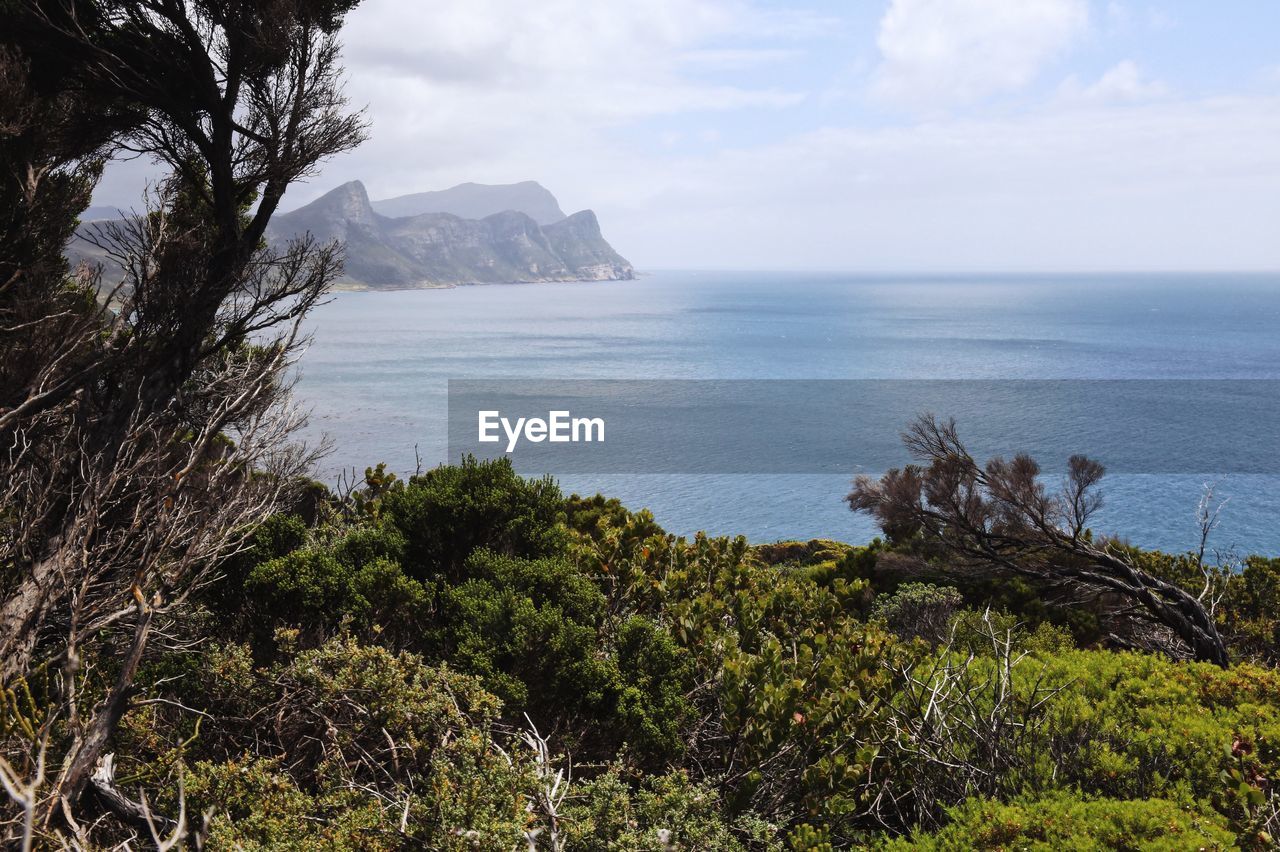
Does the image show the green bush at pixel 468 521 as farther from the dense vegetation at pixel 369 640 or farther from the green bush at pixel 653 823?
the green bush at pixel 653 823

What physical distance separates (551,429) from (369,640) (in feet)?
176

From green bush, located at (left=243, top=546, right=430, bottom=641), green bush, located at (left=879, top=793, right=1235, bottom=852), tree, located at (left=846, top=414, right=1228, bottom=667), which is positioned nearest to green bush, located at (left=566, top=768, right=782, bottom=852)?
green bush, located at (left=879, top=793, right=1235, bottom=852)

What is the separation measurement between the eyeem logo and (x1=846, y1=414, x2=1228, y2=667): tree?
44.5m

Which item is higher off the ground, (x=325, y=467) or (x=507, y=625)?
(x=507, y=625)

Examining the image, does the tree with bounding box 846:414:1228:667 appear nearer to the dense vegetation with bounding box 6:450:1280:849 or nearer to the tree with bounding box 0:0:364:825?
the dense vegetation with bounding box 6:450:1280:849

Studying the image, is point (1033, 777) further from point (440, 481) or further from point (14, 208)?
point (14, 208)

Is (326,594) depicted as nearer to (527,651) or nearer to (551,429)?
(527,651)

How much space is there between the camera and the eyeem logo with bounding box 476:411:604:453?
60125mm

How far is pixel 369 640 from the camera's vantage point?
826 cm

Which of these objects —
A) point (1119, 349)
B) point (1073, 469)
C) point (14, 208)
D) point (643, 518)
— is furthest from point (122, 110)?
point (1119, 349)

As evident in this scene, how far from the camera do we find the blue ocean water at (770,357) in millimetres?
45562

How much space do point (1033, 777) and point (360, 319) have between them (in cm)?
14619

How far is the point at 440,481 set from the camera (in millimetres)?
9570

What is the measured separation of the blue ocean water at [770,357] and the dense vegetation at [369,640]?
19.0 meters
